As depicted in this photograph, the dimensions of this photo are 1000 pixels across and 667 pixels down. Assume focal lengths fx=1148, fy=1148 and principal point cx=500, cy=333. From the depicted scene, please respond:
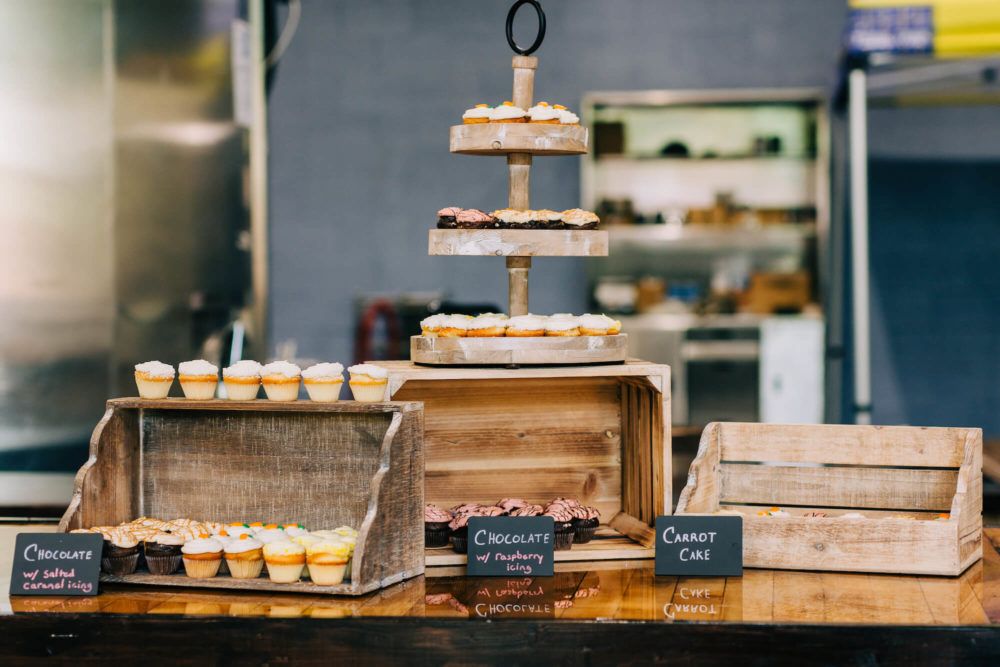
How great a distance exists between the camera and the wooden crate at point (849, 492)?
1.87m

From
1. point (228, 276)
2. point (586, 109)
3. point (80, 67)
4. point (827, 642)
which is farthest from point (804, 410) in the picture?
point (827, 642)

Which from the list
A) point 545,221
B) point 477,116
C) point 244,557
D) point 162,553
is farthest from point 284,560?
point 477,116

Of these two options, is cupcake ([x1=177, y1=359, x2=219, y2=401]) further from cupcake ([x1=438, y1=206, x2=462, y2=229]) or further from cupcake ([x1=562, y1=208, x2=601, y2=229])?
cupcake ([x1=562, y1=208, x2=601, y2=229])

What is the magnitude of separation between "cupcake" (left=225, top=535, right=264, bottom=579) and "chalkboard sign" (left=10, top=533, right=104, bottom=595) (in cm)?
20

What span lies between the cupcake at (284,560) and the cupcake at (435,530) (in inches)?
11.6

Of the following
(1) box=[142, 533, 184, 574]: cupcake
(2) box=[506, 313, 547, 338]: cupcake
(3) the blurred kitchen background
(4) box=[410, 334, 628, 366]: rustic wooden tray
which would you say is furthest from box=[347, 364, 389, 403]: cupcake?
(3) the blurred kitchen background

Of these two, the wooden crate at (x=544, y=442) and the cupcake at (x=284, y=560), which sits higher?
the wooden crate at (x=544, y=442)

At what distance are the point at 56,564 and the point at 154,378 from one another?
34cm

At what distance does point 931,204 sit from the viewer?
6.37m

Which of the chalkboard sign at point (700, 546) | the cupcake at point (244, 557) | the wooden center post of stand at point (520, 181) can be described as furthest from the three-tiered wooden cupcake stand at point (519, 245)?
the cupcake at point (244, 557)

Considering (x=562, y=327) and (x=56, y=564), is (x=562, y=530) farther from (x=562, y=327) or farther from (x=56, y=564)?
(x=56, y=564)

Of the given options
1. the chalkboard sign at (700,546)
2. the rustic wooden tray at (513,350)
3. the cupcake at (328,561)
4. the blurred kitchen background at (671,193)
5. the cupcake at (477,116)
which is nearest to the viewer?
the cupcake at (328,561)

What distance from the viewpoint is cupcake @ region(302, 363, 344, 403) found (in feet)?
6.22

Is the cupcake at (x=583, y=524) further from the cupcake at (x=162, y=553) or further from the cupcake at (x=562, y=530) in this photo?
the cupcake at (x=162, y=553)
